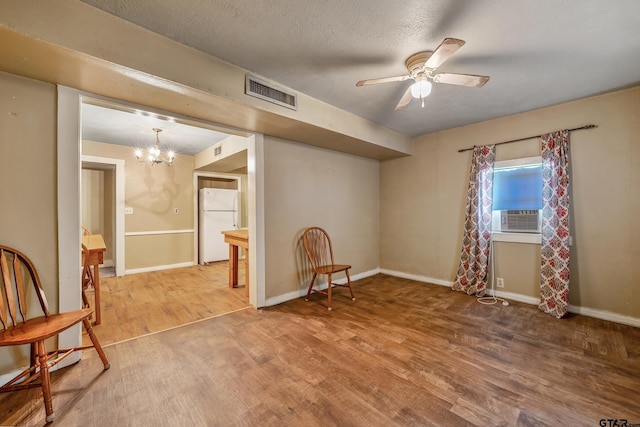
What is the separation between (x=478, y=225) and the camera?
3426 millimetres

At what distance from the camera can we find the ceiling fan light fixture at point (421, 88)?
1.88m

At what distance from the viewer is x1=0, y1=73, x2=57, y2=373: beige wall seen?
1702 millimetres

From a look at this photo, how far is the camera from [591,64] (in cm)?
211

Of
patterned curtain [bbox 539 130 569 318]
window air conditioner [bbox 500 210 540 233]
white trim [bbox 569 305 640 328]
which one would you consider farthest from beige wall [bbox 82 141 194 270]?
white trim [bbox 569 305 640 328]

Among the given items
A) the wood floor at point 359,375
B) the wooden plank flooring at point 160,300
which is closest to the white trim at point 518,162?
the wood floor at point 359,375

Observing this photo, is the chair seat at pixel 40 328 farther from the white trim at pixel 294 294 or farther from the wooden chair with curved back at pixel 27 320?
the white trim at pixel 294 294

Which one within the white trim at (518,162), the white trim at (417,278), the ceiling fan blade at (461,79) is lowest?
the white trim at (417,278)

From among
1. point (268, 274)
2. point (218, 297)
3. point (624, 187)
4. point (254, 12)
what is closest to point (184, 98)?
point (254, 12)

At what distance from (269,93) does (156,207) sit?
3.87m

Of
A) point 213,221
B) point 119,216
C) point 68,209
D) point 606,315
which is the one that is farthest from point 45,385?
point 606,315

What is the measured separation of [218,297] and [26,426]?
2.03 metres

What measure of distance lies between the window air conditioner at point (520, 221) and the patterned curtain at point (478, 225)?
236 mm

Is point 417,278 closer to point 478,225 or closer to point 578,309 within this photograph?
point 478,225

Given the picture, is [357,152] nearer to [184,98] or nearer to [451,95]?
[451,95]
